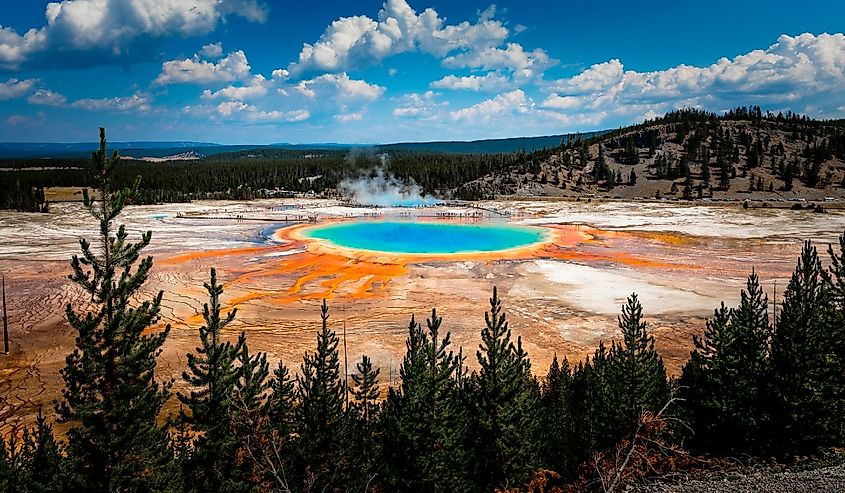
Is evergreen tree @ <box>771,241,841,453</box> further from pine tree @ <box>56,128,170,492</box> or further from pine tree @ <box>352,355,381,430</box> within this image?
pine tree @ <box>56,128,170,492</box>

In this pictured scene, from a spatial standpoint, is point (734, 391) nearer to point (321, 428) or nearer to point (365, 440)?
point (365, 440)

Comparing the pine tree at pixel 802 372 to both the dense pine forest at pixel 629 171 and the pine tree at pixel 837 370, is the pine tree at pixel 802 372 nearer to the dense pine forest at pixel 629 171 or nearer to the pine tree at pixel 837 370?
the pine tree at pixel 837 370

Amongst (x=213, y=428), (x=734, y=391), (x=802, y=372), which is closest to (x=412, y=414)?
(x=213, y=428)

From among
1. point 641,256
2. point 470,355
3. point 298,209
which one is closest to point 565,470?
point 470,355

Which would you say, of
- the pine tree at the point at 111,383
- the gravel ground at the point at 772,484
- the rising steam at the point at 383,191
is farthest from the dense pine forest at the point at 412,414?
the rising steam at the point at 383,191

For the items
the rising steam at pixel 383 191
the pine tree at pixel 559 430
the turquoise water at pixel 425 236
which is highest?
the rising steam at pixel 383 191

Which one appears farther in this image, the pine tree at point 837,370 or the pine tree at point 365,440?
the pine tree at point 837,370
